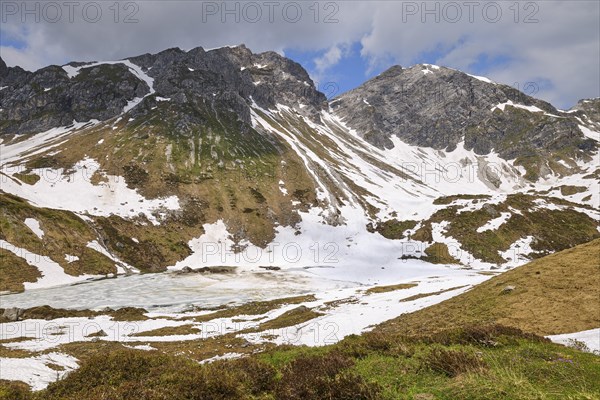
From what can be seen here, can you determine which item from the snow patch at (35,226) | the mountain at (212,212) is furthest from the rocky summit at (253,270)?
the mountain at (212,212)

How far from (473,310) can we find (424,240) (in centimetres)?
8920

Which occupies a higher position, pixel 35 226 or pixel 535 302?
pixel 35 226

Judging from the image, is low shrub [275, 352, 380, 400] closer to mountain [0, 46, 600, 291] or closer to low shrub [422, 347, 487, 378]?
low shrub [422, 347, 487, 378]

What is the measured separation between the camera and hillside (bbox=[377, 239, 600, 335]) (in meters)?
22.8

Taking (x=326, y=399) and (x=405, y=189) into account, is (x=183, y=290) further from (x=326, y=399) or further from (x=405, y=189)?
(x=405, y=189)

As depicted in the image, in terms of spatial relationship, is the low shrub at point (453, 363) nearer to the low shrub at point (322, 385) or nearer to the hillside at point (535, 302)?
the low shrub at point (322, 385)

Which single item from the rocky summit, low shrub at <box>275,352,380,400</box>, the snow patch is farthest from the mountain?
low shrub at <box>275,352,380,400</box>

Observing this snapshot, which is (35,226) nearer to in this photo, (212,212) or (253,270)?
(253,270)

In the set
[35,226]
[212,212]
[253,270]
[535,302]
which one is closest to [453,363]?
[535,302]

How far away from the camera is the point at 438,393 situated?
905 cm

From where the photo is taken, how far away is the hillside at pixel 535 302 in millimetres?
22812

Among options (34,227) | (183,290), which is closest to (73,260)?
(34,227)

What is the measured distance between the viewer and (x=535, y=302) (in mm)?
25969

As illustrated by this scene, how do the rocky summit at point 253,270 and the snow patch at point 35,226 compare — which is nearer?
the rocky summit at point 253,270
